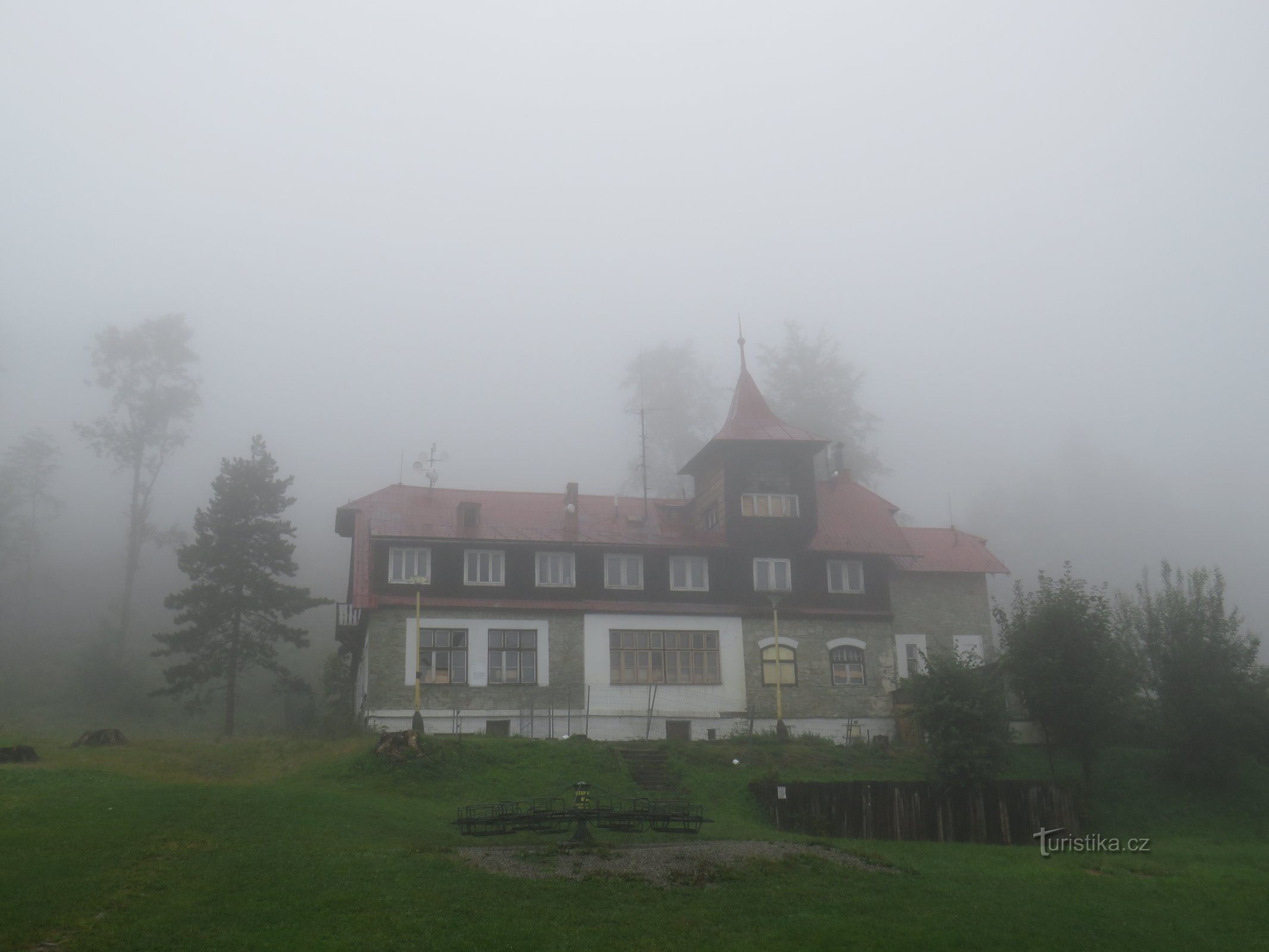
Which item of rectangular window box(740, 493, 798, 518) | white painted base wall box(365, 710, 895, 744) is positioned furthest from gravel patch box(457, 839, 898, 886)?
rectangular window box(740, 493, 798, 518)

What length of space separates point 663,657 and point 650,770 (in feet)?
28.7

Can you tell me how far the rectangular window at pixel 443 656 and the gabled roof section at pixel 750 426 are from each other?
40.3 ft

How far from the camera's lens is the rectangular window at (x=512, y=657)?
37969 millimetres

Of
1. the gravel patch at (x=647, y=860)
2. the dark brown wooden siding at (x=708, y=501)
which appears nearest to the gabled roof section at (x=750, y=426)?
the dark brown wooden siding at (x=708, y=501)

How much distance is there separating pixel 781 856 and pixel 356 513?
2390 cm

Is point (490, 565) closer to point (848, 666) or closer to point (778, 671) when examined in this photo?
point (778, 671)

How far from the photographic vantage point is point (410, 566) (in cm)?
3869

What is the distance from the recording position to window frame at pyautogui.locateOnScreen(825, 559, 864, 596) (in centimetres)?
4256

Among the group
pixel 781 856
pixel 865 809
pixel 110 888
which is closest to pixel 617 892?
pixel 781 856

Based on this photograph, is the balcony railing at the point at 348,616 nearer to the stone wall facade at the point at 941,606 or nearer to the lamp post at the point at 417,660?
the lamp post at the point at 417,660

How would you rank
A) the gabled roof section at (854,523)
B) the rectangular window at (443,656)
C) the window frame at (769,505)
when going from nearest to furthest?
the rectangular window at (443,656) < the window frame at (769,505) < the gabled roof section at (854,523)

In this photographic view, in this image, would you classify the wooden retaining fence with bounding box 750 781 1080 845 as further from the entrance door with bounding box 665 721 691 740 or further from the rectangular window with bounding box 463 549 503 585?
the rectangular window with bounding box 463 549 503 585

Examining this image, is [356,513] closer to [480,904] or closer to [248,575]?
[248,575]

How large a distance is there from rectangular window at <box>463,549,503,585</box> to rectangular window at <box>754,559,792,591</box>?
9765 mm
